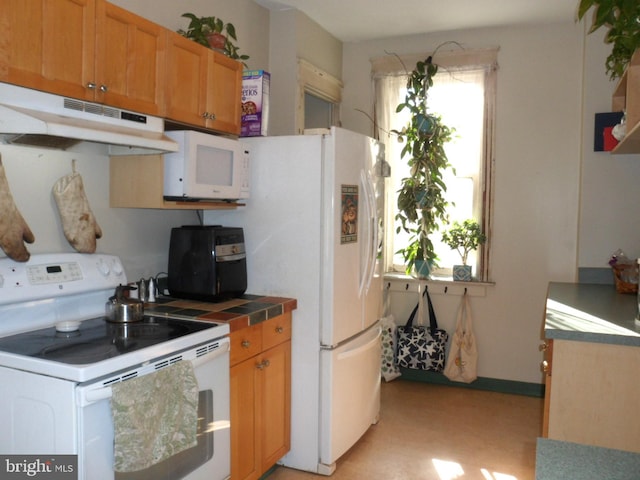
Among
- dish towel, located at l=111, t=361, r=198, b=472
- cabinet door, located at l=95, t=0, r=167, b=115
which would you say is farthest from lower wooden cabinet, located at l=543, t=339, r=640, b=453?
cabinet door, located at l=95, t=0, r=167, b=115

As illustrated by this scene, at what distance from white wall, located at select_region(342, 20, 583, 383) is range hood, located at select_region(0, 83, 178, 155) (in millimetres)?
2698

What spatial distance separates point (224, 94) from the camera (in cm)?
267

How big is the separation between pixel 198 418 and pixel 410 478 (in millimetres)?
1289

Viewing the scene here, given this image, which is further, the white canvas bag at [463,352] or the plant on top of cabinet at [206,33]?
the white canvas bag at [463,352]

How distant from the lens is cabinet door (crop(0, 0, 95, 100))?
5.46ft

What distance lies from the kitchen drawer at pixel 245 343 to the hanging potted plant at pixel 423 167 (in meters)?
1.95

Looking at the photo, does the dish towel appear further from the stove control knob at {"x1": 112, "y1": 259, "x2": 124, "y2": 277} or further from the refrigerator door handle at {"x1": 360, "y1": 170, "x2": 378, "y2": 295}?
the refrigerator door handle at {"x1": 360, "y1": 170, "x2": 378, "y2": 295}

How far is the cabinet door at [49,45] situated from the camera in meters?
1.66

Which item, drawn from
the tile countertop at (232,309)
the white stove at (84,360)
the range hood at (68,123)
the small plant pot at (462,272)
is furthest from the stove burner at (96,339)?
the small plant pot at (462,272)

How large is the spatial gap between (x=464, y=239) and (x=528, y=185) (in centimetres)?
60

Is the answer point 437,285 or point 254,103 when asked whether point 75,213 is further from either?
point 437,285

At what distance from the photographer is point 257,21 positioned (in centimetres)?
362

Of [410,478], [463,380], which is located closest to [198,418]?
[410,478]

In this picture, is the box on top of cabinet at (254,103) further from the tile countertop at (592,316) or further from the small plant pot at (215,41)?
the tile countertop at (592,316)
